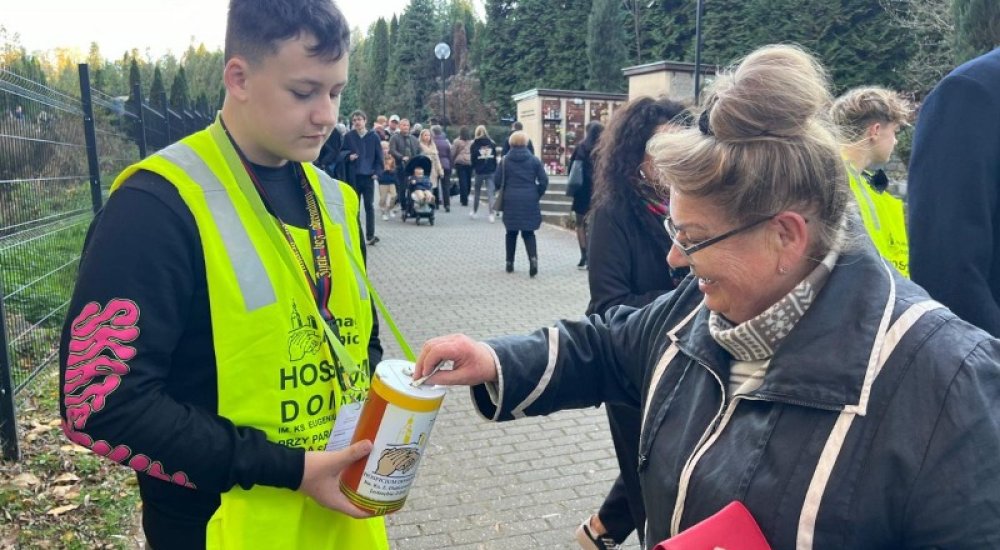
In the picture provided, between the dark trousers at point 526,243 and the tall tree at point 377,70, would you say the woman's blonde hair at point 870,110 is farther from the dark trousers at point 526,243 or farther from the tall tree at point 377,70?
the tall tree at point 377,70

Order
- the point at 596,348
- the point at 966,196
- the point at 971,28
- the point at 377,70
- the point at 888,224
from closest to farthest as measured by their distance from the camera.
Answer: the point at 596,348 → the point at 966,196 → the point at 888,224 → the point at 971,28 → the point at 377,70

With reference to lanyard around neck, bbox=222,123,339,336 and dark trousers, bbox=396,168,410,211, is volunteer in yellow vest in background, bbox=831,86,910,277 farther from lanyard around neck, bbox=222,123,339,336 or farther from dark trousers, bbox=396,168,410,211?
dark trousers, bbox=396,168,410,211

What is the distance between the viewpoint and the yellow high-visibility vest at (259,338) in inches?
67.2

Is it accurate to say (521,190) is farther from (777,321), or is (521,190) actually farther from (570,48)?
(570,48)

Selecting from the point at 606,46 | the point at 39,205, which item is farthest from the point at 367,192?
the point at 606,46

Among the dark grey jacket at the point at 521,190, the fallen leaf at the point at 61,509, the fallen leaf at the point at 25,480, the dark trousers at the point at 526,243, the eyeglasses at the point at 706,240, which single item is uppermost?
the eyeglasses at the point at 706,240

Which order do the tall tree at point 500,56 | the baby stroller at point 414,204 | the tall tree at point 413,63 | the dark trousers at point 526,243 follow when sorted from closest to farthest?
the dark trousers at point 526,243 < the baby stroller at point 414,204 < the tall tree at point 500,56 < the tall tree at point 413,63

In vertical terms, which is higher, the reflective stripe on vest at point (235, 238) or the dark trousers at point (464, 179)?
the reflective stripe on vest at point (235, 238)

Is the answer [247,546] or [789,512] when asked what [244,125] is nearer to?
[247,546]

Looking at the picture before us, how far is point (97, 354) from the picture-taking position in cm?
159

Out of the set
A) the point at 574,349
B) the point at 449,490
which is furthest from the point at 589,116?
the point at 574,349

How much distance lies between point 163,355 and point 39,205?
13.6 ft

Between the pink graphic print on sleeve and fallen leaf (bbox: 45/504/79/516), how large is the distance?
2.64 metres

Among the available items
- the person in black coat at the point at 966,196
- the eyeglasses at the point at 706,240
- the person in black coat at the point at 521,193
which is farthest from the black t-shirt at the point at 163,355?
the person in black coat at the point at 521,193
